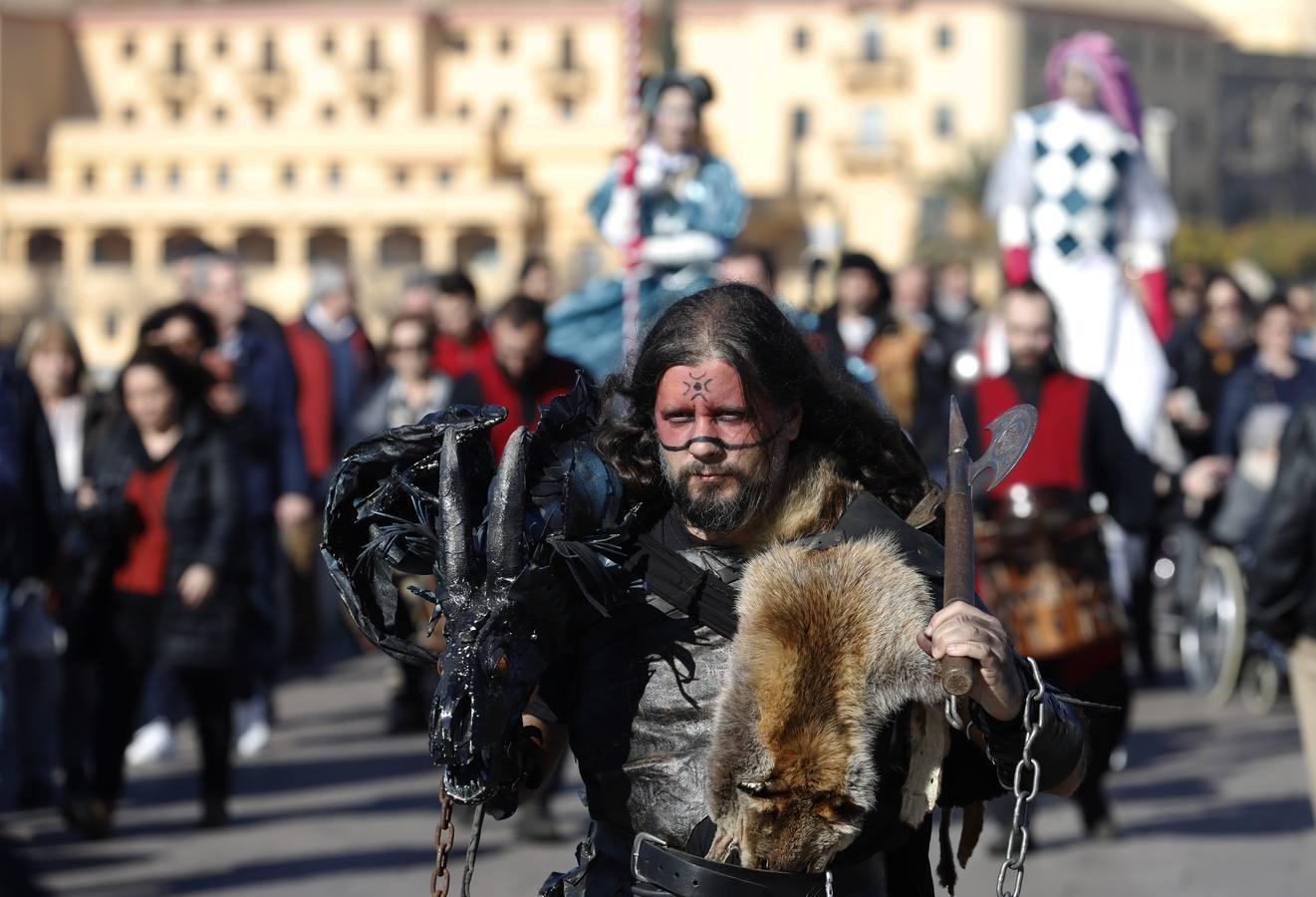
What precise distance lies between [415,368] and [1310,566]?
6.00 metres

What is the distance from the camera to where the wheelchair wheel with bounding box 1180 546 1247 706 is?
12492 mm

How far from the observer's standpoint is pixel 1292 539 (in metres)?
7.45

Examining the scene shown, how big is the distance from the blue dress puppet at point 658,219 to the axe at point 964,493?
5.44m

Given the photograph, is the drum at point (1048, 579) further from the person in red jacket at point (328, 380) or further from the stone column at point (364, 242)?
the stone column at point (364, 242)

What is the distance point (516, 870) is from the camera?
8.77 meters

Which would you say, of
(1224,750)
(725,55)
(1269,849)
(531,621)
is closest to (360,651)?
(1224,750)

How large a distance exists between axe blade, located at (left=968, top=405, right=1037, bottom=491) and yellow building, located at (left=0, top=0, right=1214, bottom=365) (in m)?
91.8

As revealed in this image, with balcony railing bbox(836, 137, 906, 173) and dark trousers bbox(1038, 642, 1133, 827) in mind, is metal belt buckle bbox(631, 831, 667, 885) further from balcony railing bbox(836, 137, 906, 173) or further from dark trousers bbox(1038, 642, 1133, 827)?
balcony railing bbox(836, 137, 906, 173)

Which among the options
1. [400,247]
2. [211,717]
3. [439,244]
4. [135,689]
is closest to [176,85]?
[400,247]

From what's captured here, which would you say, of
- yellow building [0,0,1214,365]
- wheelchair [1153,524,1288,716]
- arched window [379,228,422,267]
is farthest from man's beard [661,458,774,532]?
arched window [379,228,422,267]

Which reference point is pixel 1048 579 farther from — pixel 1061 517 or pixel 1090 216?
pixel 1090 216

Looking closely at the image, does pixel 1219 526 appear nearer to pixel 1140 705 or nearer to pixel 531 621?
pixel 1140 705

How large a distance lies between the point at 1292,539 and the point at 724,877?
3725 millimetres

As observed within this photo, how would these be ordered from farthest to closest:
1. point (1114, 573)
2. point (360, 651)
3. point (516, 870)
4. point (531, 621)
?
point (360, 651)
point (1114, 573)
point (516, 870)
point (531, 621)
